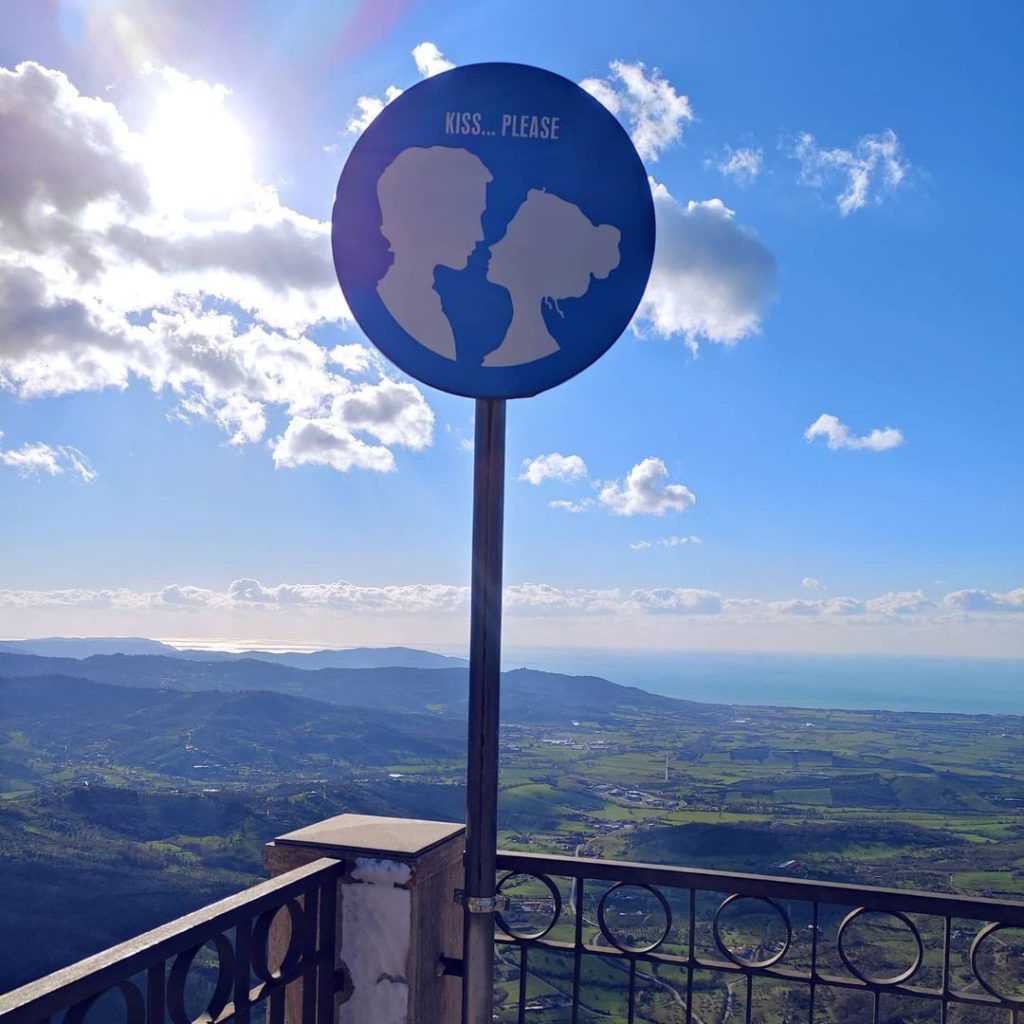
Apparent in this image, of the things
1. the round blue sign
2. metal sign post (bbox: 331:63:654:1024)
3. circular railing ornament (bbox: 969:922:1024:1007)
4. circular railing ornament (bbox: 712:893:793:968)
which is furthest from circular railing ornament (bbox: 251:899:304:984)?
circular railing ornament (bbox: 969:922:1024:1007)

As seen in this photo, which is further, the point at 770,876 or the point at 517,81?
the point at 770,876

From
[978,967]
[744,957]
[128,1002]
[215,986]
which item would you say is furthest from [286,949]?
[978,967]

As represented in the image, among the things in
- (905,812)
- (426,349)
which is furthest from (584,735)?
(426,349)

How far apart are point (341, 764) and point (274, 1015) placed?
26108 mm

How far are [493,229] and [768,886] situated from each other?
7.17 feet

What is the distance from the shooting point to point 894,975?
8.96 ft

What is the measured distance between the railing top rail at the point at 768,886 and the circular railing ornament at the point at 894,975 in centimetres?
3

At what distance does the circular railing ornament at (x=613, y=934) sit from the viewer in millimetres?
2766

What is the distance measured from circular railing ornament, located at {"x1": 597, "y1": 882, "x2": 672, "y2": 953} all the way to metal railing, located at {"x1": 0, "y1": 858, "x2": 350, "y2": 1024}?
871 mm

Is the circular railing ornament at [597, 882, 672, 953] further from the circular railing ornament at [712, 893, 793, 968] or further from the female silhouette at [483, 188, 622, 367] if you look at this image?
the female silhouette at [483, 188, 622, 367]

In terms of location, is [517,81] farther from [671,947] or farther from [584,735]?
[584,735]

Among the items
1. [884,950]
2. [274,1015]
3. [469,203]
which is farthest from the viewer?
[884,950]

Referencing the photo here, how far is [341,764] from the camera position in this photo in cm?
2731

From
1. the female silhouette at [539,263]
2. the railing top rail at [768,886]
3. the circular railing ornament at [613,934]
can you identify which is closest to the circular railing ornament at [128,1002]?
the railing top rail at [768,886]
